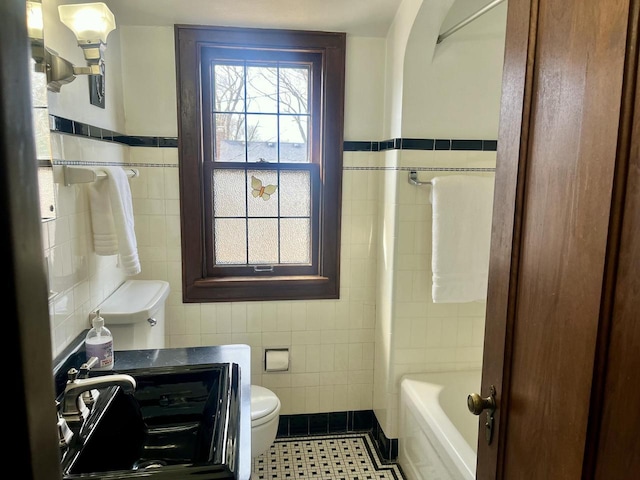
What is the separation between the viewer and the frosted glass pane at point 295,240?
2.66m

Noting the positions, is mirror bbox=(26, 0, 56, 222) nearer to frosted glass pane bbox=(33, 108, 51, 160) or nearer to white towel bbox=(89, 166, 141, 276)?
frosted glass pane bbox=(33, 108, 51, 160)

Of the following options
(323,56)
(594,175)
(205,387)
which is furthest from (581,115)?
(323,56)

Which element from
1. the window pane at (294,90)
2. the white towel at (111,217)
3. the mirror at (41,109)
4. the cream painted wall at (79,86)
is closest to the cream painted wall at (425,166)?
the window pane at (294,90)

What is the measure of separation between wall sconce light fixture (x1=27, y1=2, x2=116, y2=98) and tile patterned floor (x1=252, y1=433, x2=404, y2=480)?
1.99m

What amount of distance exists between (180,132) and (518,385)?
2048 millimetres

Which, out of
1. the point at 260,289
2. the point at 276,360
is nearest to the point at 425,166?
the point at 260,289

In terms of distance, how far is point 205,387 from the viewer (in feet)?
4.96

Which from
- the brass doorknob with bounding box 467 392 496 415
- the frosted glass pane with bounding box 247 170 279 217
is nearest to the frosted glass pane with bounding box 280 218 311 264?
the frosted glass pane with bounding box 247 170 279 217

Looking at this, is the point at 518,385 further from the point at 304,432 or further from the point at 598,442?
the point at 304,432

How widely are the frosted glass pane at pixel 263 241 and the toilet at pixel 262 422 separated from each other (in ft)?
2.50

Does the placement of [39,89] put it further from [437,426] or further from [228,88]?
[437,426]

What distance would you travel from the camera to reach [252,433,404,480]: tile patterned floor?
240 centimetres

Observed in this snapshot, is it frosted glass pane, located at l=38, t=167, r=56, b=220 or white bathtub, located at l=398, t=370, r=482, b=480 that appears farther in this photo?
white bathtub, located at l=398, t=370, r=482, b=480

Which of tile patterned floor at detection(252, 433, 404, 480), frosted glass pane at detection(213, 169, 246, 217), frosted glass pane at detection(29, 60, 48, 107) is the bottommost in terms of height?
tile patterned floor at detection(252, 433, 404, 480)
